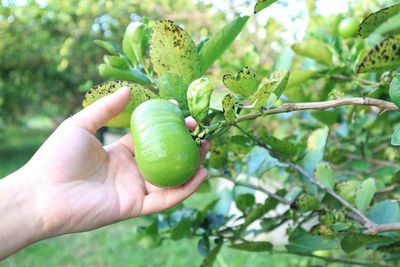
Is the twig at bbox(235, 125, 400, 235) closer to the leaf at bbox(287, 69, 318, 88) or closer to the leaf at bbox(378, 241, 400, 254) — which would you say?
the leaf at bbox(378, 241, 400, 254)

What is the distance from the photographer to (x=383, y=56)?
19.7 inches

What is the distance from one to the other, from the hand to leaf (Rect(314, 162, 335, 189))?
293 mm

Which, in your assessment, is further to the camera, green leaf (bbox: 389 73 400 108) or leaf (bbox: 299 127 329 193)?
leaf (bbox: 299 127 329 193)

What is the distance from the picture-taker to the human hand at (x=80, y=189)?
2.72 ft

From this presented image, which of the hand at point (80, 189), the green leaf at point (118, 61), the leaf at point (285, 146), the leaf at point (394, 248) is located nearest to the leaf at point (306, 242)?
the leaf at point (394, 248)

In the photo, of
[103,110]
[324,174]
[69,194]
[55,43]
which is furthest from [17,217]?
[55,43]

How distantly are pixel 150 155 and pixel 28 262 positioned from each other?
119 inches

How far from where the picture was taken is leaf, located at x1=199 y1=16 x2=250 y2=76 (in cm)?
71

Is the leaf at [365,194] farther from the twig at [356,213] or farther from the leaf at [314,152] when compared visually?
the leaf at [314,152]

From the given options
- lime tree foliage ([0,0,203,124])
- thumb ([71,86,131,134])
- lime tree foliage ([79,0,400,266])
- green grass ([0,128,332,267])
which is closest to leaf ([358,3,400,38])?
lime tree foliage ([79,0,400,266])

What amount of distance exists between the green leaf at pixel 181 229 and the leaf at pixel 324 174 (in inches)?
15.0

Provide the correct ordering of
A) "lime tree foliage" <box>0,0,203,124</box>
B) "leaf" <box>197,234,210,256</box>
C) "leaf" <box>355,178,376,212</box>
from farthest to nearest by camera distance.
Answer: "lime tree foliage" <box>0,0,203,124</box> → "leaf" <box>197,234,210,256</box> → "leaf" <box>355,178,376,212</box>

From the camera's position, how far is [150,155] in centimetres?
67

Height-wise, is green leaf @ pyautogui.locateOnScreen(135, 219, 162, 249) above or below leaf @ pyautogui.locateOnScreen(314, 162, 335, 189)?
below
